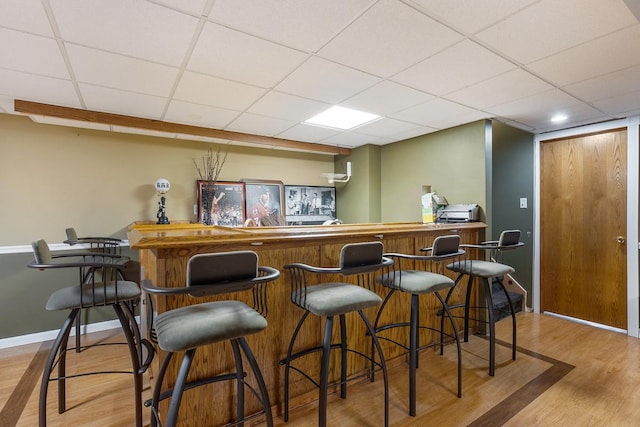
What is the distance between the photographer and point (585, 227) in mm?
3441

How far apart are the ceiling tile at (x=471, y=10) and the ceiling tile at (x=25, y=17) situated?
5.99ft

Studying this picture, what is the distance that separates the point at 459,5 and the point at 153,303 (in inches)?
84.3

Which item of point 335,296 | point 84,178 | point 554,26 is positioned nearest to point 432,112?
point 554,26

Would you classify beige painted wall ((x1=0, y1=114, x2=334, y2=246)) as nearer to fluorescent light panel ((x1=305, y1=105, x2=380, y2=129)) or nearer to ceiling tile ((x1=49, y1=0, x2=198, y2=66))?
fluorescent light panel ((x1=305, y1=105, x2=380, y2=129))

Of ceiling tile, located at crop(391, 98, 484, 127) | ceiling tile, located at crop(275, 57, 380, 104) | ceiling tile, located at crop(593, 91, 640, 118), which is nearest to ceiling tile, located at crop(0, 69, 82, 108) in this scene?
ceiling tile, located at crop(275, 57, 380, 104)

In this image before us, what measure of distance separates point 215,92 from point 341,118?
1.36 meters

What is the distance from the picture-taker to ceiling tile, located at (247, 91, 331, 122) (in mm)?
2650

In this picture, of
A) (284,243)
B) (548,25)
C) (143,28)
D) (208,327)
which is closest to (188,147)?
(143,28)

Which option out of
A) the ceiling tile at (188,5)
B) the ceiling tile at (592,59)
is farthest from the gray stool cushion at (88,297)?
the ceiling tile at (592,59)

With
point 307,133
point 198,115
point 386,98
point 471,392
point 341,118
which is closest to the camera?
point 471,392

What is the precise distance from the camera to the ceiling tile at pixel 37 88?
2188mm

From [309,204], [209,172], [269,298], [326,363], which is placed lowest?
[326,363]

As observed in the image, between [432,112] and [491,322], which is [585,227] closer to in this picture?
[491,322]

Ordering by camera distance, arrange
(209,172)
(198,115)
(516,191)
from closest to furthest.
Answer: (198,115)
(516,191)
(209,172)
